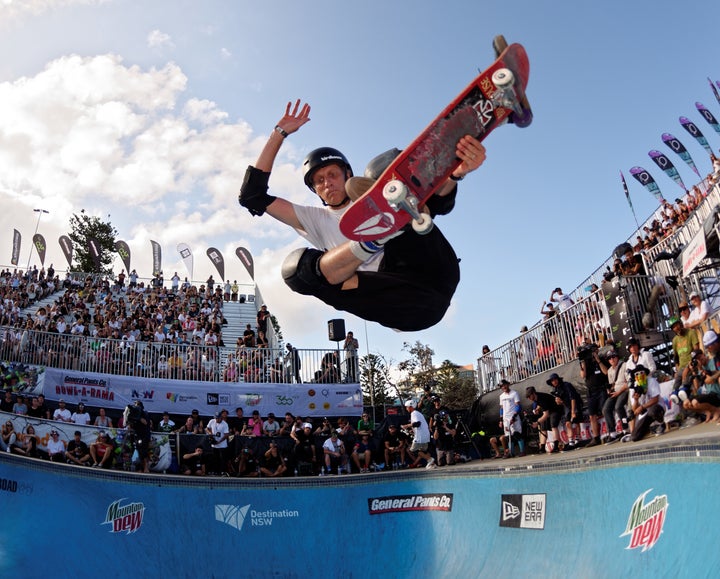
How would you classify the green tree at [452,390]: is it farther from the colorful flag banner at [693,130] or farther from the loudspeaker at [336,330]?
the loudspeaker at [336,330]

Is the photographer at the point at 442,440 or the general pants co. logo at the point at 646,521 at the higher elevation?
the photographer at the point at 442,440

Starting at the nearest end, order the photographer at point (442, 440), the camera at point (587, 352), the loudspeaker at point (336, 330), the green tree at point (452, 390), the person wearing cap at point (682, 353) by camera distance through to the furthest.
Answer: the person wearing cap at point (682, 353) < the loudspeaker at point (336, 330) < the camera at point (587, 352) < the photographer at point (442, 440) < the green tree at point (452, 390)

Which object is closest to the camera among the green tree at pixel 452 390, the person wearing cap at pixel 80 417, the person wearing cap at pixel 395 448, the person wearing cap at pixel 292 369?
the person wearing cap at pixel 395 448

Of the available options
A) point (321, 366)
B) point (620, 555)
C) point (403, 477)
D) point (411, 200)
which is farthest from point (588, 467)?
point (321, 366)

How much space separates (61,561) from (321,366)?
912 cm

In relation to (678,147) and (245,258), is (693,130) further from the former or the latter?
(245,258)

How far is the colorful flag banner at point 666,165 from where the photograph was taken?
2491cm

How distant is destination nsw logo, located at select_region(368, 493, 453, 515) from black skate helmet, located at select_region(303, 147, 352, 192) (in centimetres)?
781

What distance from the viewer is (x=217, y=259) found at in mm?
30391

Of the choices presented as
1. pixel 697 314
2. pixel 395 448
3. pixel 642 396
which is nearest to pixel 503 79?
pixel 697 314

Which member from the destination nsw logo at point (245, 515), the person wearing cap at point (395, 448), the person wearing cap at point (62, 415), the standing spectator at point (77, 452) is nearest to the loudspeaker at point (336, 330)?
the destination nsw logo at point (245, 515)

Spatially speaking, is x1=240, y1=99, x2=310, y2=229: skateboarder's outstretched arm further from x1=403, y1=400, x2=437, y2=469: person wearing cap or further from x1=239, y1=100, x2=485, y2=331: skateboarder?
x1=403, y1=400, x2=437, y2=469: person wearing cap

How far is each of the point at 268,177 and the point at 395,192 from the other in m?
1.68

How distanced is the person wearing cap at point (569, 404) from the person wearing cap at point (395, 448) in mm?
3977
